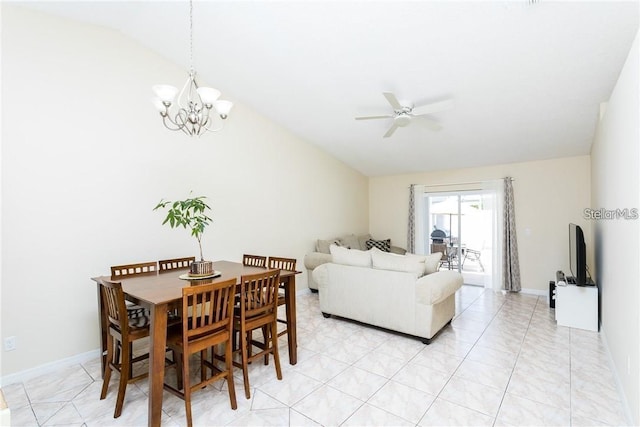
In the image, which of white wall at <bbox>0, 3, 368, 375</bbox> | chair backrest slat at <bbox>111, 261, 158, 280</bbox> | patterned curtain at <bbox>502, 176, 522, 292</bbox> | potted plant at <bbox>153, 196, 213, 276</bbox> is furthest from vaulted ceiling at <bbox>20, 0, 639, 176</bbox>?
chair backrest slat at <bbox>111, 261, 158, 280</bbox>

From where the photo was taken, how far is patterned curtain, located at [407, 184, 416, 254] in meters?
6.95

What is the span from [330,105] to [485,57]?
79.3 inches

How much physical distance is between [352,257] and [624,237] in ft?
8.36

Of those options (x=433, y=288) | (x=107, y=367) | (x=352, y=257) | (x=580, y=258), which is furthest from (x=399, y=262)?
(x=107, y=367)

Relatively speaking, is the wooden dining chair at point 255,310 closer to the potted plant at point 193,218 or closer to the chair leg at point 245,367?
the chair leg at point 245,367

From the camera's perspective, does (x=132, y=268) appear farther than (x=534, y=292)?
No

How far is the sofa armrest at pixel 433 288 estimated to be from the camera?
3344 millimetres

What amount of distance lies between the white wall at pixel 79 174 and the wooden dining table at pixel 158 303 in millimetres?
796

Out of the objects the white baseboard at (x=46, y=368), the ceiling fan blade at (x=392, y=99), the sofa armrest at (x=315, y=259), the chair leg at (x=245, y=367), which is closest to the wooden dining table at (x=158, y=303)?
the chair leg at (x=245, y=367)

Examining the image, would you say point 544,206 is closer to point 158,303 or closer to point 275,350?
point 275,350

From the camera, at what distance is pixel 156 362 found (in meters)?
2.04

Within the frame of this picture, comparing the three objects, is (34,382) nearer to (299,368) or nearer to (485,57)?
(299,368)

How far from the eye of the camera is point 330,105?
4.44 m

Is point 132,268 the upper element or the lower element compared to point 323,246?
lower
